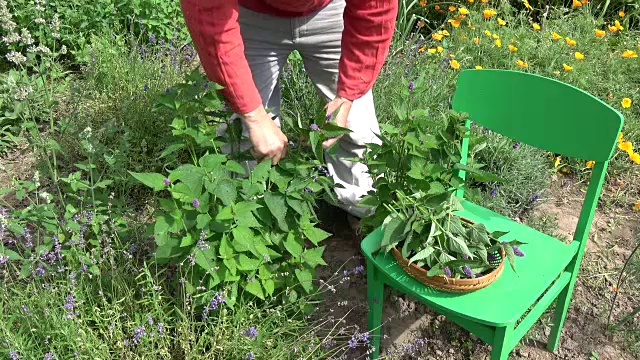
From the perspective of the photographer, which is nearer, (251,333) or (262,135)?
(251,333)

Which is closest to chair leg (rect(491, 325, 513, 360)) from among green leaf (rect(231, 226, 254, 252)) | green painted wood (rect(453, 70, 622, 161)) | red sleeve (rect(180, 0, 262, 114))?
green painted wood (rect(453, 70, 622, 161))

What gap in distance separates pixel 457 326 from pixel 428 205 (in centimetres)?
85

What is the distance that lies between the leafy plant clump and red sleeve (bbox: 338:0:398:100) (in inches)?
9.4

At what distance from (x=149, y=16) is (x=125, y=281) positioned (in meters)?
2.07

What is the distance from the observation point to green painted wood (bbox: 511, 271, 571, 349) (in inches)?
70.1

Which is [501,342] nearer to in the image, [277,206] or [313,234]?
[313,234]

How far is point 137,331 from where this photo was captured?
1.56 meters

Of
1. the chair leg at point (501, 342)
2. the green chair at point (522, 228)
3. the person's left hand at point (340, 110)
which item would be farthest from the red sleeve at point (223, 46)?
the chair leg at point (501, 342)

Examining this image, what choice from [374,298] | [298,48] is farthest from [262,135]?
[374,298]

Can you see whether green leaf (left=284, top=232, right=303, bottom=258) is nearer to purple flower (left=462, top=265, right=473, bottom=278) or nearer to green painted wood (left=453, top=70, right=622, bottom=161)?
purple flower (left=462, top=265, right=473, bottom=278)

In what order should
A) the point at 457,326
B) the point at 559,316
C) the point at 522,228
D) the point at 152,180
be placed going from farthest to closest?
the point at 457,326 → the point at 559,316 → the point at 522,228 → the point at 152,180

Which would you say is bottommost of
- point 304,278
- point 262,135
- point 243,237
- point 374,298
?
point 374,298

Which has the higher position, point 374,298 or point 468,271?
point 468,271

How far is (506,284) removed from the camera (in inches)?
68.4
